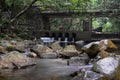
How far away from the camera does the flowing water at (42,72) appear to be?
10.7 metres

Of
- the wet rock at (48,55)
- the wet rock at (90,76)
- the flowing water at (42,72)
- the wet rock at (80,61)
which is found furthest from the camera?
the wet rock at (48,55)

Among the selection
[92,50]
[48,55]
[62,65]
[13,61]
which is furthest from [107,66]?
[48,55]

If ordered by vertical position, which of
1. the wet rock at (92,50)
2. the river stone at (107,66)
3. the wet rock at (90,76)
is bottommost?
the wet rock at (92,50)

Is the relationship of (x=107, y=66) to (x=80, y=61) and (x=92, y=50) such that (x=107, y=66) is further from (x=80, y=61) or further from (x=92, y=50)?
(x=92, y=50)

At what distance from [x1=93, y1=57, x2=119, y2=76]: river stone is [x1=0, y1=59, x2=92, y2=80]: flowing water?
78.3 inches

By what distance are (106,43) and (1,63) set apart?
18.2 ft

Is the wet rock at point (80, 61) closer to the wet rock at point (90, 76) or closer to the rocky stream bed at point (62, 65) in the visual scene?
the rocky stream bed at point (62, 65)

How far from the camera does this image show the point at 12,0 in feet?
76.0

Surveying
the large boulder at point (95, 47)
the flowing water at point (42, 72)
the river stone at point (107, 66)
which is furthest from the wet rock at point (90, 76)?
the large boulder at point (95, 47)

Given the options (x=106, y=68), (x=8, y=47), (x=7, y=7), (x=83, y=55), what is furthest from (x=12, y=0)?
(x=106, y=68)

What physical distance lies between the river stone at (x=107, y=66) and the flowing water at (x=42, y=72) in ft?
6.53

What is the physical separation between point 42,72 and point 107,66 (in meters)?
4.00

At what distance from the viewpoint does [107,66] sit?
8578 millimetres

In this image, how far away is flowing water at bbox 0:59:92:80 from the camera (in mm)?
10719
